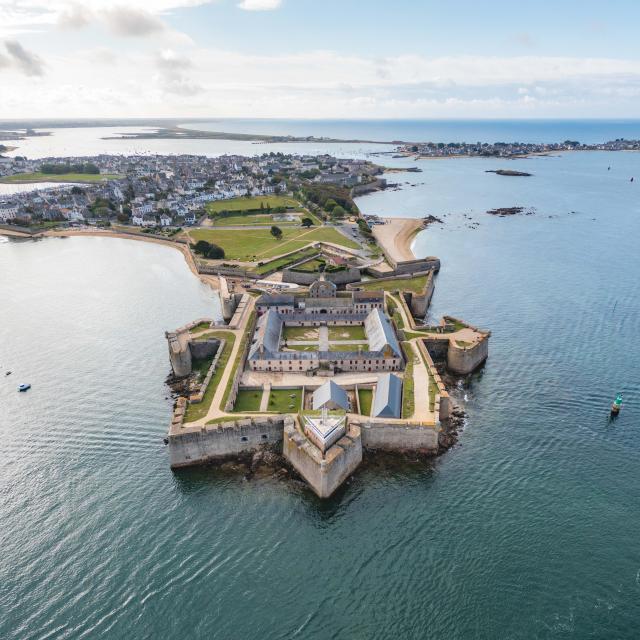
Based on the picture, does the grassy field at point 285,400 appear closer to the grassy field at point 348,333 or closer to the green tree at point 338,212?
the grassy field at point 348,333

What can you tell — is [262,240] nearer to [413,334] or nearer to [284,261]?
[284,261]

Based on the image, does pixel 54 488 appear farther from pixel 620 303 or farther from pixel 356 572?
pixel 620 303

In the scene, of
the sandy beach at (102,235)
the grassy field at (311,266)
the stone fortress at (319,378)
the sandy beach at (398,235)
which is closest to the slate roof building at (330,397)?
the stone fortress at (319,378)

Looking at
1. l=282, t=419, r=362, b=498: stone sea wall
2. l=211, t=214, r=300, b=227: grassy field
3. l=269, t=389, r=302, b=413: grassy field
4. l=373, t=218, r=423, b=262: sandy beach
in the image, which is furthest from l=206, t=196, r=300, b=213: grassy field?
l=282, t=419, r=362, b=498: stone sea wall

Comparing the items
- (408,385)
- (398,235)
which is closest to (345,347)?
(408,385)

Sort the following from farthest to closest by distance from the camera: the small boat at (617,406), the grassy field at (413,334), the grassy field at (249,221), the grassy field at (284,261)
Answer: the grassy field at (249,221)
the grassy field at (284,261)
the grassy field at (413,334)
the small boat at (617,406)

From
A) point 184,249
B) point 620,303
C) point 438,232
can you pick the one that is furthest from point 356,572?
point 438,232

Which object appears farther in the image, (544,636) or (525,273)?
(525,273)
